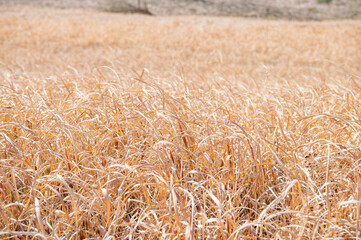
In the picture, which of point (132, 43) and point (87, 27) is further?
point (87, 27)

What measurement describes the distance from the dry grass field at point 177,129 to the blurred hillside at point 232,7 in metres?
3.68

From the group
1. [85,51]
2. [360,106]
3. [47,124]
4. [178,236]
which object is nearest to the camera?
[178,236]

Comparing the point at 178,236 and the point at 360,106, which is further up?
the point at 360,106

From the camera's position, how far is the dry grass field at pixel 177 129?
0.94m

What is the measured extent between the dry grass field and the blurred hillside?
3.68 metres

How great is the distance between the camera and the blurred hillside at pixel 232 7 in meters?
15.0

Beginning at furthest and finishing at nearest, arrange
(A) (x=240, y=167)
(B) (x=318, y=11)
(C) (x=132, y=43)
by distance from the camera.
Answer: (B) (x=318, y=11) < (C) (x=132, y=43) < (A) (x=240, y=167)

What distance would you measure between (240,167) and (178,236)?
0.36 m

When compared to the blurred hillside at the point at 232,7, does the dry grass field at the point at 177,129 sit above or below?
below

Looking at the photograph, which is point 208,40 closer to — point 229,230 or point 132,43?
point 132,43

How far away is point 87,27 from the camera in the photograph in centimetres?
983

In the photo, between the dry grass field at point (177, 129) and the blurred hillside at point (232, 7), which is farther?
the blurred hillside at point (232, 7)

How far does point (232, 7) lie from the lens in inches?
636

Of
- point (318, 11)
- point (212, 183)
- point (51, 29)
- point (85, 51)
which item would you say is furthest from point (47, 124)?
point (318, 11)
